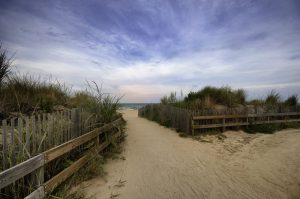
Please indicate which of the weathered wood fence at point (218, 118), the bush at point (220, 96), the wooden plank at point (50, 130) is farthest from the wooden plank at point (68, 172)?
the bush at point (220, 96)

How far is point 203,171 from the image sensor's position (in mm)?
4906

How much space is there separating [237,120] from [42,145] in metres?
9.32

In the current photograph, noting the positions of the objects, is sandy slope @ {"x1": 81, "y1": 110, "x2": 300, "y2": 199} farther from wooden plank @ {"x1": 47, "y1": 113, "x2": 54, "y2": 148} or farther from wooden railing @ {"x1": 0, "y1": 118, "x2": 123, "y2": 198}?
wooden plank @ {"x1": 47, "y1": 113, "x2": 54, "y2": 148}

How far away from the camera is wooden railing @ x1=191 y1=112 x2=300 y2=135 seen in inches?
370

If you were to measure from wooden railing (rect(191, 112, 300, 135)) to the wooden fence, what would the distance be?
523 centimetres

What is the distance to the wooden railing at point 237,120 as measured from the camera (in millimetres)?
9398

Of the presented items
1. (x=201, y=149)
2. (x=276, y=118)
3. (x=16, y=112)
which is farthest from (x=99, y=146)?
(x=276, y=118)

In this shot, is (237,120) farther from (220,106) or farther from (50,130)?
Answer: (50,130)

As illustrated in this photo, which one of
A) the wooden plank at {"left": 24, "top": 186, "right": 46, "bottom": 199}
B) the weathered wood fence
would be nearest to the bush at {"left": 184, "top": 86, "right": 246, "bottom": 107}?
the weathered wood fence

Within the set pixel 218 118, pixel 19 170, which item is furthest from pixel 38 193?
pixel 218 118

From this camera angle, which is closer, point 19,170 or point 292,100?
point 19,170

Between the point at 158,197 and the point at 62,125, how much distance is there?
8.21 ft

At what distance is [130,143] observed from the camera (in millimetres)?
7691

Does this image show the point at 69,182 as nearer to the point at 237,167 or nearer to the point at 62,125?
the point at 62,125
